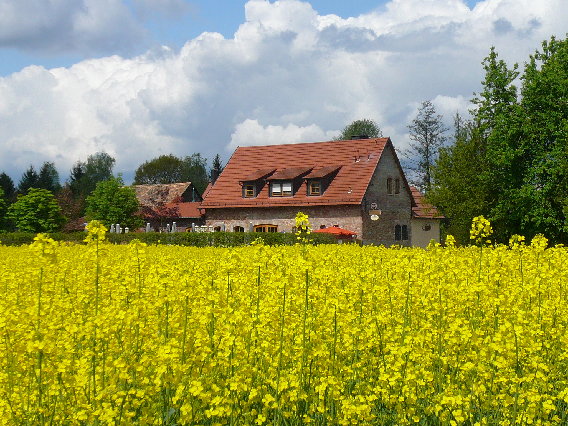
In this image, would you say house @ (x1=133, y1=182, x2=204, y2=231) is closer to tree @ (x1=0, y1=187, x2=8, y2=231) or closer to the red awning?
the red awning

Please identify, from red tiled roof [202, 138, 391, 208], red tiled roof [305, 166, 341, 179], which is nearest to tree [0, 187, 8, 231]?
red tiled roof [202, 138, 391, 208]

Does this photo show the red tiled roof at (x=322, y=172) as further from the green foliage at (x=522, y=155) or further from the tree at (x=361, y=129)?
the tree at (x=361, y=129)

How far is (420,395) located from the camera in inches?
231

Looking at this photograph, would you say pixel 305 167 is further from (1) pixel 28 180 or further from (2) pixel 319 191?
(1) pixel 28 180

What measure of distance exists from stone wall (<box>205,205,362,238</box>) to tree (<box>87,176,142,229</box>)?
12306mm

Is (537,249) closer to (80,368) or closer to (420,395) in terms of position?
(420,395)

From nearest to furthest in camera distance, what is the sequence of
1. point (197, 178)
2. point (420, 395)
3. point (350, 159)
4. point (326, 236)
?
1. point (420, 395)
2. point (326, 236)
3. point (350, 159)
4. point (197, 178)

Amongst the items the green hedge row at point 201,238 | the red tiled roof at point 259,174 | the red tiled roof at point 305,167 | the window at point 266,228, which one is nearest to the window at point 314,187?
the red tiled roof at point 305,167

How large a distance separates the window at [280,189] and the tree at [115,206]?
16413mm

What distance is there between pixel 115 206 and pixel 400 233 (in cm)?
2388

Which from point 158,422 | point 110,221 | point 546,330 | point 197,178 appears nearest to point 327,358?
point 158,422

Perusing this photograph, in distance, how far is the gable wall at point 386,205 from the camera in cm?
4334

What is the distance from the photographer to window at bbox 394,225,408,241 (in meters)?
46.8

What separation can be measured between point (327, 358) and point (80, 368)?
6.70ft
